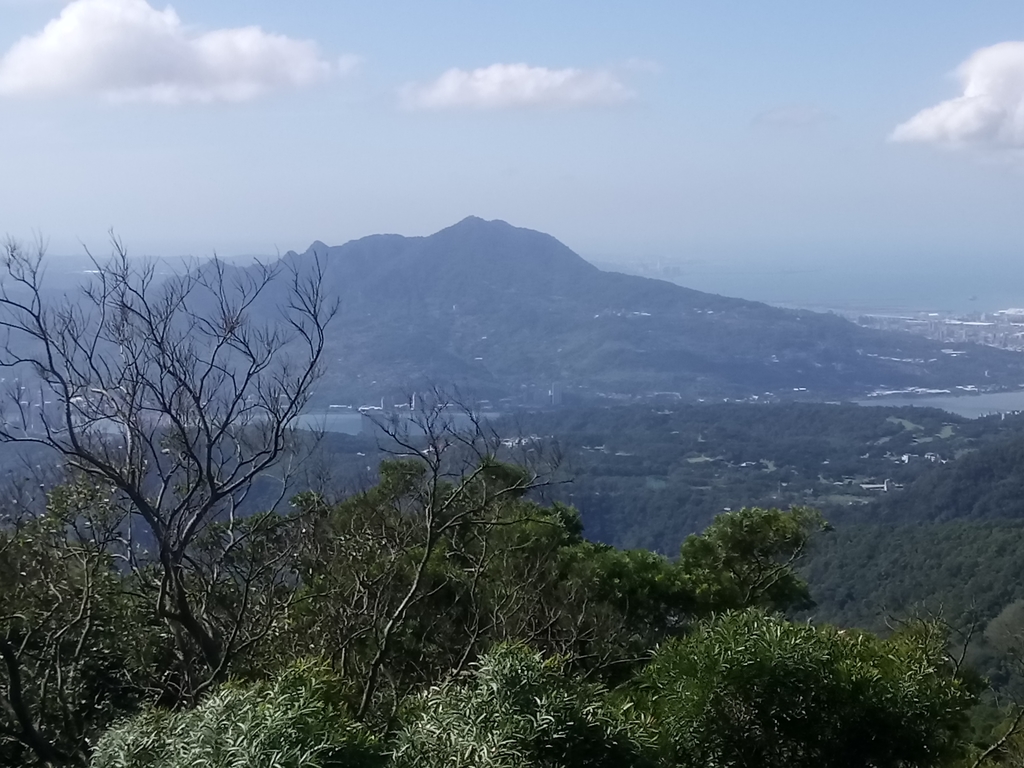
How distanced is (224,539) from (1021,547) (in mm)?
16465

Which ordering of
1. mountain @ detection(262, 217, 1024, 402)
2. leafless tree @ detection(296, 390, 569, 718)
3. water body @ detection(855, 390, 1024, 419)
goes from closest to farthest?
leafless tree @ detection(296, 390, 569, 718) → water body @ detection(855, 390, 1024, 419) → mountain @ detection(262, 217, 1024, 402)

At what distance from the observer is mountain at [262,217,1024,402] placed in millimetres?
50438

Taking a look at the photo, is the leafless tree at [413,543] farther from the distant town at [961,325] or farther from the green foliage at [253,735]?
the distant town at [961,325]

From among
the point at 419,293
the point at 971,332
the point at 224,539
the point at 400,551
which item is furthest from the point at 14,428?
the point at 971,332

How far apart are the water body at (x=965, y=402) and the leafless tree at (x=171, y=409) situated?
44848 millimetres

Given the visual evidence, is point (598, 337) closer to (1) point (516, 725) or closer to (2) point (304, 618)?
(2) point (304, 618)

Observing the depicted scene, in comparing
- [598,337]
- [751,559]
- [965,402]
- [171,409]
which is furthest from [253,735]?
[598,337]

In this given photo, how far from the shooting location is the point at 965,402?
51.0m

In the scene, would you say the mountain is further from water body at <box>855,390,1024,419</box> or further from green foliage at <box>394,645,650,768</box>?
green foliage at <box>394,645,650,768</box>

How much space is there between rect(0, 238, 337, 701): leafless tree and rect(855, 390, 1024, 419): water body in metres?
44.8

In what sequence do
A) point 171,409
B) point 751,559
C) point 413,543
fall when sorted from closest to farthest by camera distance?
point 171,409
point 413,543
point 751,559

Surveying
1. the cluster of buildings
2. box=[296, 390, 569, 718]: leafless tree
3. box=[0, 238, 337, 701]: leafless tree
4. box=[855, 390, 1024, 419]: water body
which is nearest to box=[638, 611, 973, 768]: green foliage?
box=[296, 390, 569, 718]: leafless tree

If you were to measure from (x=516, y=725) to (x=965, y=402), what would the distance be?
5277 centimetres

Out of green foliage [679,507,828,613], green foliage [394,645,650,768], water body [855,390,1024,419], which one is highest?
green foliage [394,645,650,768]
